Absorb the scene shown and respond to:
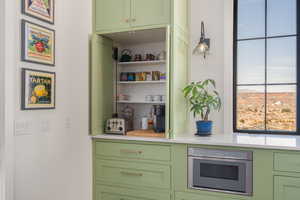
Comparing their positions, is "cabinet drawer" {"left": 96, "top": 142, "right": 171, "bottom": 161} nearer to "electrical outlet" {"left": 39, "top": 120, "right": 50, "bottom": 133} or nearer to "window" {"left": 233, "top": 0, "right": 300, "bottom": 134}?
"electrical outlet" {"left": 39, "top": 120, "right": 50, "bottom": 133}

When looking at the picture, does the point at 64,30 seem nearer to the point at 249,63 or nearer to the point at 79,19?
the point at 79,19

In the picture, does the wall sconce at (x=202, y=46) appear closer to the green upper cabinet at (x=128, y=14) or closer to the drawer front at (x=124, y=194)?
the green upper cabinet at (x=128, y=14)

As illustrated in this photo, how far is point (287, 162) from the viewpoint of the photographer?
76.0 inches

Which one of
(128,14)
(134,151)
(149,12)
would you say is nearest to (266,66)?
(149,12)

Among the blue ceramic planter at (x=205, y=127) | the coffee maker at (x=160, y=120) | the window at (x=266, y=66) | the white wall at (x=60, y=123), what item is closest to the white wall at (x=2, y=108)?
the white wall at (x=60, y=123)

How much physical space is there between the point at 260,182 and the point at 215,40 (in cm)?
150

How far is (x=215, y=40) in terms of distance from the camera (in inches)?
107

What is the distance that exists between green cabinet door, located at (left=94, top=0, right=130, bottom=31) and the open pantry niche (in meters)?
0.15

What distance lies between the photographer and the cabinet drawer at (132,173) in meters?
2.31

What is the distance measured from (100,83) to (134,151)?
79cm

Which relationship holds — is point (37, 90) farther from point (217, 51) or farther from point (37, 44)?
point (217, 51)

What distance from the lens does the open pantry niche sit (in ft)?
9.11

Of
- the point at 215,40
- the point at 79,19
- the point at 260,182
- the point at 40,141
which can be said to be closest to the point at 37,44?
the point at 79,19

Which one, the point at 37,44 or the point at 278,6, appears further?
the point at 278,6
